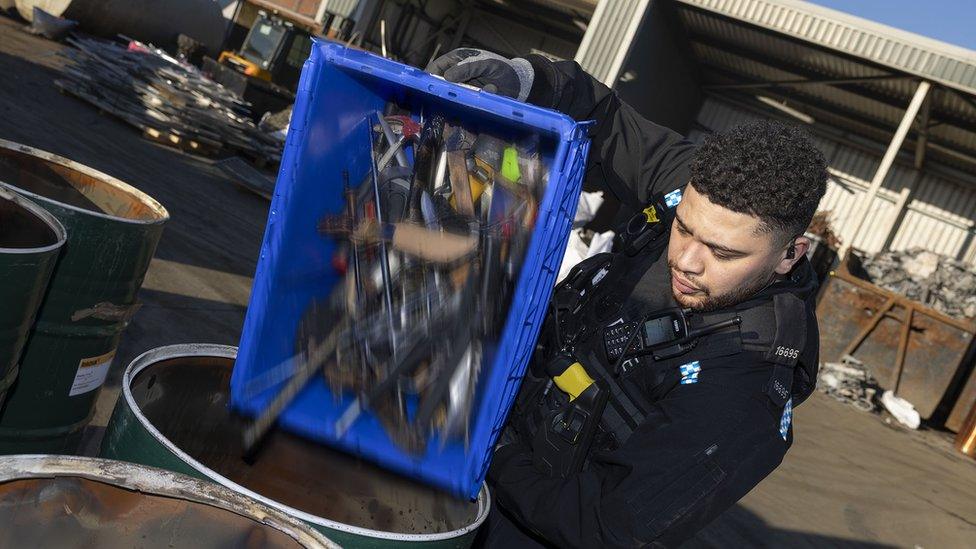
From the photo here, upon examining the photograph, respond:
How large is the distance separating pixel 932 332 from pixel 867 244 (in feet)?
23.6

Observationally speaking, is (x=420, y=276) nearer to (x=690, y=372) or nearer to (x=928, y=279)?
(x=690, y=372)

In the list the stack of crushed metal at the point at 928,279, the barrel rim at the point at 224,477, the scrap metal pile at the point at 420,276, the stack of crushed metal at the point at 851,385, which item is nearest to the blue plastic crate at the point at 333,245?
the scrap metal pile at the point at 420,276

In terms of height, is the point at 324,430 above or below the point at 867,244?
below

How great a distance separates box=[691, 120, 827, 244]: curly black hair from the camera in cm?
176

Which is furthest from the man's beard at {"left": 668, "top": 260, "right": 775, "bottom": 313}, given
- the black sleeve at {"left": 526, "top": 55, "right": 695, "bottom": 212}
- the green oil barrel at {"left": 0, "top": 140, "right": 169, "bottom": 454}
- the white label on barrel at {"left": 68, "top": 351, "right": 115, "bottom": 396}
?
the white label on barrel at {"left": 68, "top": 351, "right": 115, "bottom": 396}

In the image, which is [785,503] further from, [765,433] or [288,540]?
[288,540]

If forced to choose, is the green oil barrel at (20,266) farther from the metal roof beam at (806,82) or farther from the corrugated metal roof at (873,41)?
the metal roof beam at (806,82)

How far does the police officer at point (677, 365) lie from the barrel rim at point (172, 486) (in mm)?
734

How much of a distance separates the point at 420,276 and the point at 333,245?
0.24 metres

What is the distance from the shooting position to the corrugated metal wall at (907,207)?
677 inches

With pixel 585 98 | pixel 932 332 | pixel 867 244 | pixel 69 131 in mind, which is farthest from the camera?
pixel 867 244

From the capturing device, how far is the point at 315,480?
6.50 ft

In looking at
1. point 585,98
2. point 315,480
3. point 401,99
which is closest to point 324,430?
point 315,480

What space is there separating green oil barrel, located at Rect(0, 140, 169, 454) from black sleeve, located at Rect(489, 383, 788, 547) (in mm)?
1181
